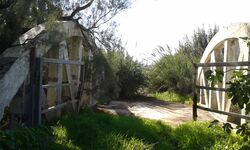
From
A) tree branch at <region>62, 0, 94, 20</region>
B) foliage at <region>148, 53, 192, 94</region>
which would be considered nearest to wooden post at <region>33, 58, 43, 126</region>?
tree branch at <region>62, 0, 94, 20</region>

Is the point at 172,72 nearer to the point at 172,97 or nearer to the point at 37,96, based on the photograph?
the point at 172,97

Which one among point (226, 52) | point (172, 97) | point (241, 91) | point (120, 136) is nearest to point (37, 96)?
point (120, 136)

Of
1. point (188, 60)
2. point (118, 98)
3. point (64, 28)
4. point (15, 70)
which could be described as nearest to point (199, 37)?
point (188, 60)

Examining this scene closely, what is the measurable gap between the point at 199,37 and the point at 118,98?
7.33m

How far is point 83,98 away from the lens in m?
10.6

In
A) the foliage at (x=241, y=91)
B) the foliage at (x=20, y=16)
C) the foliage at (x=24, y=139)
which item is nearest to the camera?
the foliage at (x=241, y=91)

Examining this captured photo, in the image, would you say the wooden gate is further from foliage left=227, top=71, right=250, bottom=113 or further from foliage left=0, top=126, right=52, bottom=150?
foliage left=0, top=126, right=52, bottom=150

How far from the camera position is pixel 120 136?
6984 mm

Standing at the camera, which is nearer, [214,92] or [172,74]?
[214,92]

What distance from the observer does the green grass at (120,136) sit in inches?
243

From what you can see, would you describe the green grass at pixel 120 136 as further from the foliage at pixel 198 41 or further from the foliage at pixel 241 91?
the foliage at pixel 198 41

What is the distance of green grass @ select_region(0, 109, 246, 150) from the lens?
6173 millimetres

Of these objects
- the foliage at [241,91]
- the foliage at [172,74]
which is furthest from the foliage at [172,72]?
the foliage at [241,91]

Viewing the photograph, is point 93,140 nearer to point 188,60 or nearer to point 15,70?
point 15,70
